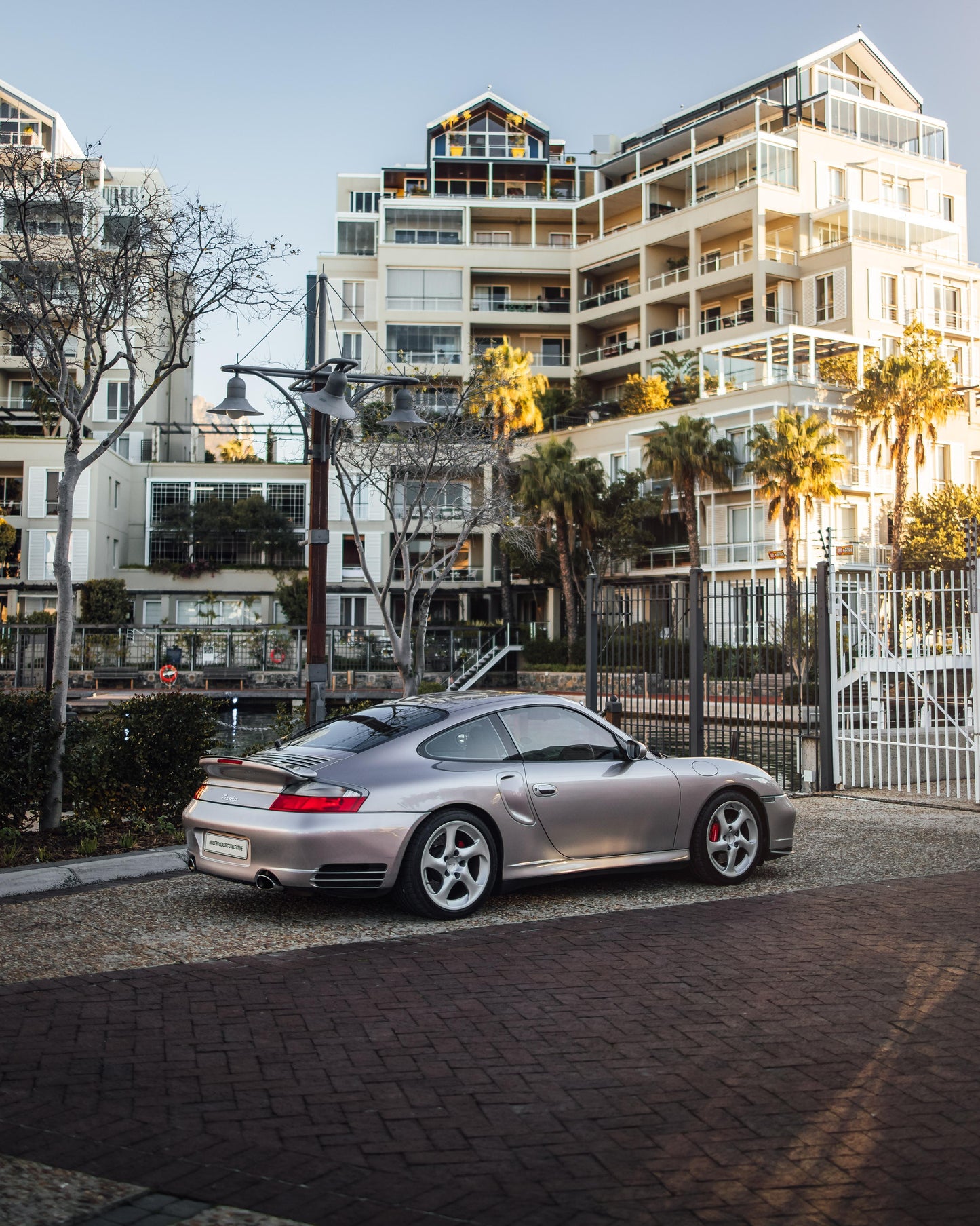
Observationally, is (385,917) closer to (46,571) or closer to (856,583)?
(856,583)

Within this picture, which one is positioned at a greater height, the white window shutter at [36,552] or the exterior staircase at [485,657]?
the white window shutter at [36,552]

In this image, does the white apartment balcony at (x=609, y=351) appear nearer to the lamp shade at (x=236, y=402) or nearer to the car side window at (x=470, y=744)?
the lamp shade at (x=236, y=402)

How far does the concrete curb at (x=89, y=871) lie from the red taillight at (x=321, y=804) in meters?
1.28

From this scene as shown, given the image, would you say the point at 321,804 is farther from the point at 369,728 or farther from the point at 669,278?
the point at 669,278

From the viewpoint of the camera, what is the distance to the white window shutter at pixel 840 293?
5262 cm

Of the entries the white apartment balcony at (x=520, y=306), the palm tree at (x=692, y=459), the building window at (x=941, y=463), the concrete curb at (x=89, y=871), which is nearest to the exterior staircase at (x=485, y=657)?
the palm tree at (x=692, y=459)

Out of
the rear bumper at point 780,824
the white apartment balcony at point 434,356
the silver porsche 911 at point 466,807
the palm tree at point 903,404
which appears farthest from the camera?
the white apartment balcony at point 434,356

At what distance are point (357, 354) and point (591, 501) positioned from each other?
86.0 feet

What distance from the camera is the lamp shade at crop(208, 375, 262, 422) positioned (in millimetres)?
12148

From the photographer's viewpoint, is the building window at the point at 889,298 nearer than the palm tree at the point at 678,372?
No

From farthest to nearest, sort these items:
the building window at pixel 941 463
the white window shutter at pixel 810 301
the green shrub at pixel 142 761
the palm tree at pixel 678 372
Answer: the white window shutter at pixel 810 301 < the palm tree at pixel 678 372 < the building window at pixel 941 463 < the green shrub at pixel 142 761

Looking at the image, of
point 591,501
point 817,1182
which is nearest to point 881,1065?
point 817,1182

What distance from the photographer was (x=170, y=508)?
5762 cm

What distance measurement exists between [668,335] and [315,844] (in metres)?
57.0
